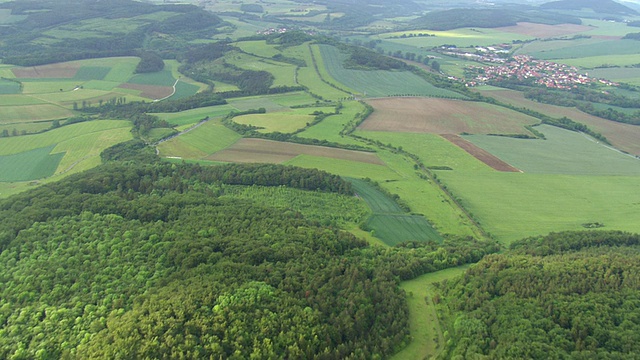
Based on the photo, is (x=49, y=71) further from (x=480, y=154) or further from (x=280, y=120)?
(x=480, y=154)

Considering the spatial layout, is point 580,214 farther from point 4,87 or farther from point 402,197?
point 4,87

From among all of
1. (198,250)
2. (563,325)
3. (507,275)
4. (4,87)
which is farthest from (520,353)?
(4,87)

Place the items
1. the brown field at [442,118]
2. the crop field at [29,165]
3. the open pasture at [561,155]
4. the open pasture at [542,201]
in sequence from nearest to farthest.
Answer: the open pasture at [542,201]
the crop field at [29,165]
the open pasture at [561,155]
the brown field at [442,118]

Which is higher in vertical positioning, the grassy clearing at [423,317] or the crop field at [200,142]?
the grassy clearing at [423,317]

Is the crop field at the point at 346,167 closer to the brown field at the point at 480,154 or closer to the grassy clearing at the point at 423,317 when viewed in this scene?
the brown field at the point at 480,154

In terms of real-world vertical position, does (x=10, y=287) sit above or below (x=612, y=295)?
below

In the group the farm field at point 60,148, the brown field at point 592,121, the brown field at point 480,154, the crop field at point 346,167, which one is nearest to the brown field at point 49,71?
the farm field at point 60,148

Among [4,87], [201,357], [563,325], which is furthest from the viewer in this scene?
[4,87]

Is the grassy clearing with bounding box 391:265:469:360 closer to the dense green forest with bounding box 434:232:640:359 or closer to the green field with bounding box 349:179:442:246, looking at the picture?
the dense green forest with bounding box 434:232:640:359
